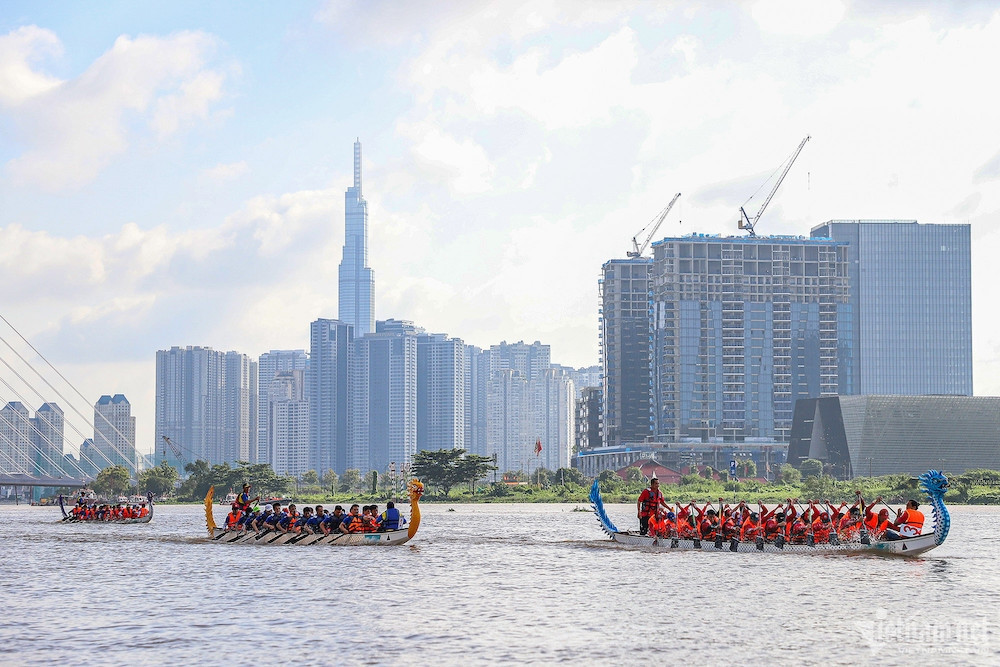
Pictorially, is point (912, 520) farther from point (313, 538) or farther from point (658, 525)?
point (313, 538)

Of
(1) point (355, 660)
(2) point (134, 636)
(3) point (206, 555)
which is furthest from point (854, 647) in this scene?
(3) point (206, 555)

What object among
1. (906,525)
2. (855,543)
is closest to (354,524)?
(855,543)

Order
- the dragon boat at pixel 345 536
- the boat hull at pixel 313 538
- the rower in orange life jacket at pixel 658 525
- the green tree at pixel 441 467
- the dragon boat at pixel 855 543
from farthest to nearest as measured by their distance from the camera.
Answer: the green tree at pixel 441 467 < the boat hull at pixel 313 538 < the dragon boat at pixel 345 536 < the rower in orange life jacket at pixel 658 525 < the dragon boat at pixel 855 543

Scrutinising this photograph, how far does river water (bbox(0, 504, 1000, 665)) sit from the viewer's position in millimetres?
31391

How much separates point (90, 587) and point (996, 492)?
139 meters

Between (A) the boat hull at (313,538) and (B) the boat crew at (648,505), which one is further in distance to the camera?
(A) the boat hull at (313,538)

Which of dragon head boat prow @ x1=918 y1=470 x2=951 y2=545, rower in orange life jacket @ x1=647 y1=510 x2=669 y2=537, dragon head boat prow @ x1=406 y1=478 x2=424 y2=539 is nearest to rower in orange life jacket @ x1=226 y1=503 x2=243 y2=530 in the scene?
dragon head boat prow @ x1=406 y1=478 x2=424 y2=539

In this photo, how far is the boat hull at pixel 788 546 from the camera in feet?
177

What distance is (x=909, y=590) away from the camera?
44562mm

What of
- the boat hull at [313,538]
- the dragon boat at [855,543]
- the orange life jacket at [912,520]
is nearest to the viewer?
the dragon boat at [855,543]

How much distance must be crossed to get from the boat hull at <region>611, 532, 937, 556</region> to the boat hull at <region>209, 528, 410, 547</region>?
11.8 metres

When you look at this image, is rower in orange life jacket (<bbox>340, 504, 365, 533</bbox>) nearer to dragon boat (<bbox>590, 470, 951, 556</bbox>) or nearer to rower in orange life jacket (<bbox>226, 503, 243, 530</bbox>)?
rower in orange life jacket (<bbox>226, 503, 243, 530</bbox>)

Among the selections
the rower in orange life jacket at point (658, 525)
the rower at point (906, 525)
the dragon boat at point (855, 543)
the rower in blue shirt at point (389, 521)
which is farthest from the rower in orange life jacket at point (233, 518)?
the rower at point (906, 525)

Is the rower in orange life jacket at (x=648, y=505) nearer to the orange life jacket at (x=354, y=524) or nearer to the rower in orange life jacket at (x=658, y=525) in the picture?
the rower in orange life jacket at (x=658, y=525)
